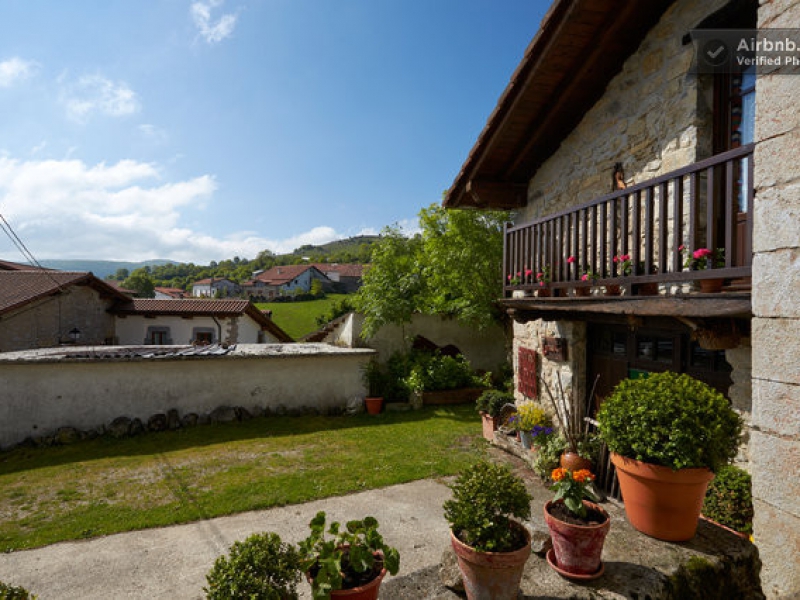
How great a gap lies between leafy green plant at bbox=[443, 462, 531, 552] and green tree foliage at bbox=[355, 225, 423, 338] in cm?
931

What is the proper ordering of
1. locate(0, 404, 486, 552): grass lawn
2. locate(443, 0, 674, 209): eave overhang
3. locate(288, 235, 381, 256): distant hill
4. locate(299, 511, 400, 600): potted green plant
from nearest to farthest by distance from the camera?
locate(299, 511, 400, 600): potted green plant
locate(443, 0, 674, 209): eave overhang
locate(0, 404, 486, 552): grass lawn
locate(288, 235, 381, 256): distant hill

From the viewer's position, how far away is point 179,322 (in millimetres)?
21531

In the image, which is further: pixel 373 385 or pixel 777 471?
pixel 373 385

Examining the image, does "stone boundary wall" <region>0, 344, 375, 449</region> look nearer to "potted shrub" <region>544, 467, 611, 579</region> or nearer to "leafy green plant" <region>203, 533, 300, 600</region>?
"leafy green plant" <region>203, 533, 300, 600</region>

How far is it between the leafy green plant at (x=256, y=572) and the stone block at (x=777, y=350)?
3.10 m

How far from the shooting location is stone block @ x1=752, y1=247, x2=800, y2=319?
8.05 feet

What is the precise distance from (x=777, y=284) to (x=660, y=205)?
4.74ft

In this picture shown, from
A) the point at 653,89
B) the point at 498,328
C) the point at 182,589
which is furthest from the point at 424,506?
the point at 498,328

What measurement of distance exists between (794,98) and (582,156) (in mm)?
4088

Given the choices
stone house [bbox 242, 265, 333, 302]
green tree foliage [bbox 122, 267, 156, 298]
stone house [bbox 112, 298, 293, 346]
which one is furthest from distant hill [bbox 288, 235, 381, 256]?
stone house [bbox 112, 298, 293, 346]

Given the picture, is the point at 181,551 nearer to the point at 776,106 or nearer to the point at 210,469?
the point at 210,469

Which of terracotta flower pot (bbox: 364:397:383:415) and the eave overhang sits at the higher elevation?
the eave overhang

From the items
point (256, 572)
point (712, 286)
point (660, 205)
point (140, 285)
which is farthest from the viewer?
point (140, 285)

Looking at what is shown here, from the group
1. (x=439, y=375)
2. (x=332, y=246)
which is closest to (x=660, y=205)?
(x=439, y=375)
